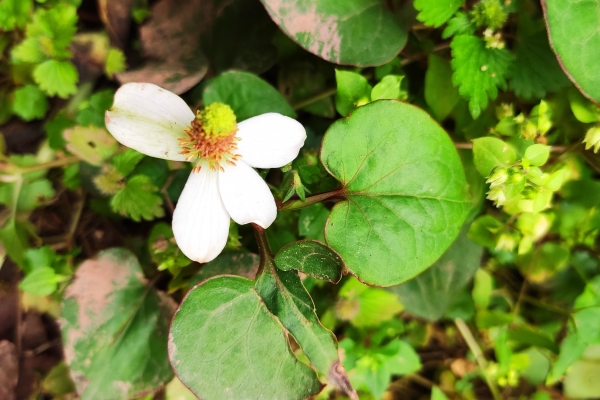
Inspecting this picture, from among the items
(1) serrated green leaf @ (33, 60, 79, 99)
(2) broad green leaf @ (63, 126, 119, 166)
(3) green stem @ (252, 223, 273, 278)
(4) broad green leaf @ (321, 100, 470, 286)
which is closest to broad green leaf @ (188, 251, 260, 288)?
(3) green stem @ (252, 223, 273, 278)

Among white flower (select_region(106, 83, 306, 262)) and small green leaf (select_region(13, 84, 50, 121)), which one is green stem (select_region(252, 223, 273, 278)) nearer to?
white flower (select_region(106, 83, 306, 262))

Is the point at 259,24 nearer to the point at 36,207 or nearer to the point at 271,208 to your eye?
the point at 271,208

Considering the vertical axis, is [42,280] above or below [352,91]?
below

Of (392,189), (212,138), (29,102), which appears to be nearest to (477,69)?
(392,189)

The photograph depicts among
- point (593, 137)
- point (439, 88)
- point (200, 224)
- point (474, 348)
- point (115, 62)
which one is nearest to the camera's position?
point (200, 224)

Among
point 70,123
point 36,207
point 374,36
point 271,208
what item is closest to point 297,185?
point 271,208

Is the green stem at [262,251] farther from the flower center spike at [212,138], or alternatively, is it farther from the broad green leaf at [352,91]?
the broad green leaf at [352,91]

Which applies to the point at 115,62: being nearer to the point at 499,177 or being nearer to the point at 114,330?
the point at 114,330
